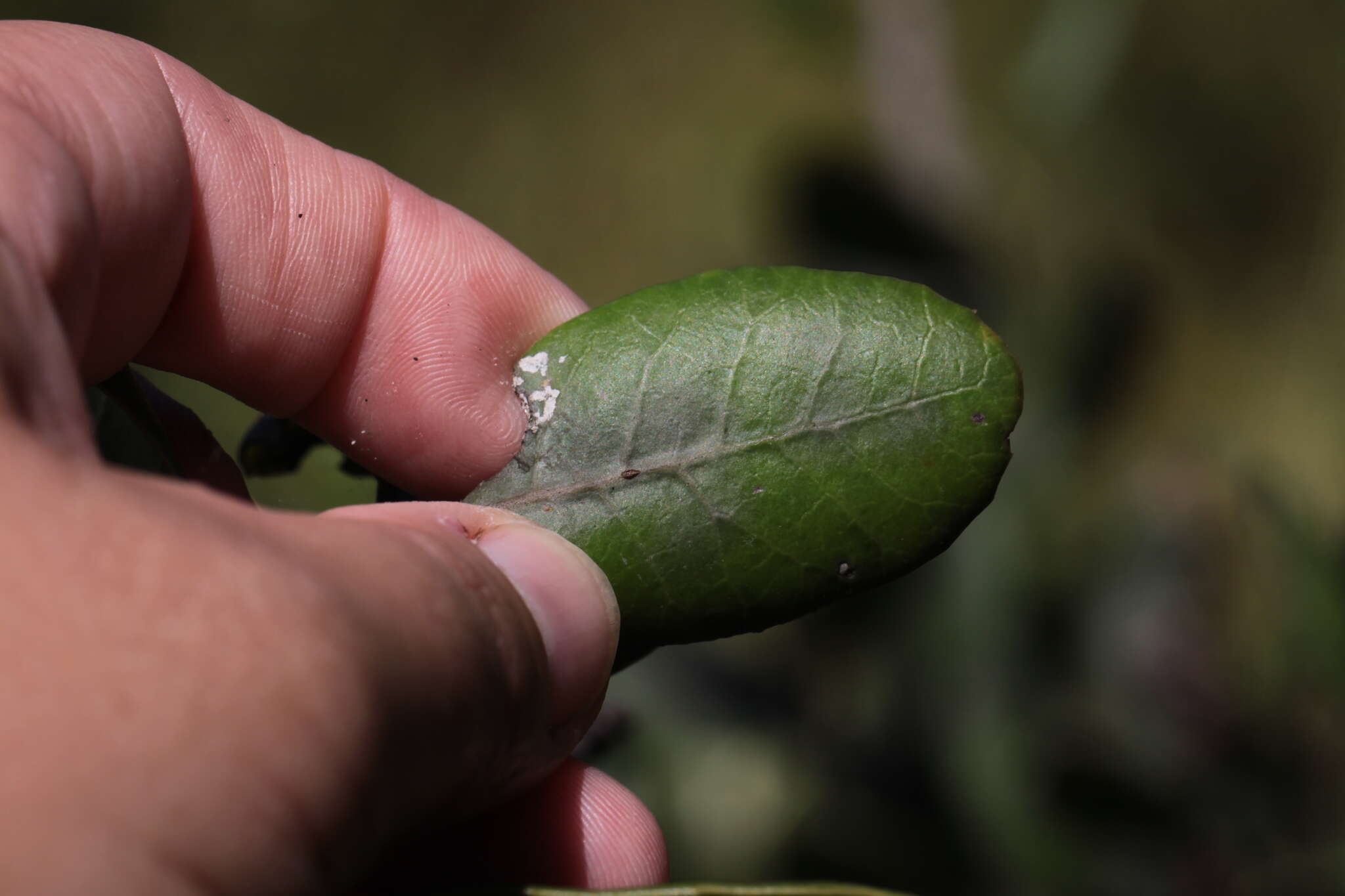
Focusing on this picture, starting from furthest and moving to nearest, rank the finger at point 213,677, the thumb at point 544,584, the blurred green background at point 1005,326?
the blurred green background at point 1005,326, the thumb at point 544,584, the finger at point 213,677

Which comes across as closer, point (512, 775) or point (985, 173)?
point (512, 775)

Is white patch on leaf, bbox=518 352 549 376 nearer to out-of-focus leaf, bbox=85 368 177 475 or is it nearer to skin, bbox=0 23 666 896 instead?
skin, bbox=0 23 666 896

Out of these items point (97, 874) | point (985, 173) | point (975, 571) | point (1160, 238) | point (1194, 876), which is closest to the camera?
point (97, 874)

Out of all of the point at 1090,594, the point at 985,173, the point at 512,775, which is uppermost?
the point at 985,173

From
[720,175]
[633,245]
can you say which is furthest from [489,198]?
[720,175]

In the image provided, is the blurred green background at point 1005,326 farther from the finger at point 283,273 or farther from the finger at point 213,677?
the finger at point 213,677

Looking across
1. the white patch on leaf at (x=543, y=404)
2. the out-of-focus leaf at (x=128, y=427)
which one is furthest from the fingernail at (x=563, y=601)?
the out-of-focus leaf at (x=128, y=427)

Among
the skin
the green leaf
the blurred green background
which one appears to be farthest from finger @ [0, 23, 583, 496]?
the blurred green background

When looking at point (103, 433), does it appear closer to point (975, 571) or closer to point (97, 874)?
point (97, 874)
